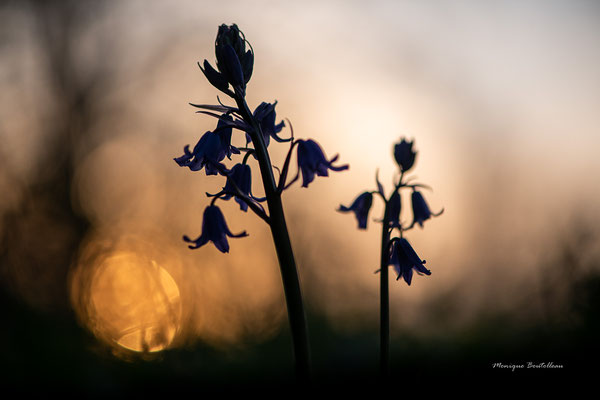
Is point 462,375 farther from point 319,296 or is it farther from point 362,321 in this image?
point 319,296

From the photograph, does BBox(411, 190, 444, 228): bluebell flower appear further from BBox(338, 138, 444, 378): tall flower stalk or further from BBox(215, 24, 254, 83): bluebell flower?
BBox(215, 24, 254, 83): bluebell flower

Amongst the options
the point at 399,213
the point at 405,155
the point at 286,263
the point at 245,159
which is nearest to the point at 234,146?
the point at 245,159

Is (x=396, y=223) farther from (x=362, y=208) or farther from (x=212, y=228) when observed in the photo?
(x=212, y=228)

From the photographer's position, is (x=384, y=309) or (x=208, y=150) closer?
(x=384, y=309)

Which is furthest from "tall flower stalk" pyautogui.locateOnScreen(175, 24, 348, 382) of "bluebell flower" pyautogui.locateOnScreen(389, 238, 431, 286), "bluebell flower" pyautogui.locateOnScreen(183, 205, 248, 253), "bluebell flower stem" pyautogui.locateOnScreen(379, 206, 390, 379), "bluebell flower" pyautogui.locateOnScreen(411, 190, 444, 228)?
"bluebell flower" pyautogui.locateOnScreen(411, 190, 444, 228)

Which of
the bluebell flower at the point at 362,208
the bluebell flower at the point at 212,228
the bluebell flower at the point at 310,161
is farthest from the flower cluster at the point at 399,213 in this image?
the bluebell flower at the point at 212,228

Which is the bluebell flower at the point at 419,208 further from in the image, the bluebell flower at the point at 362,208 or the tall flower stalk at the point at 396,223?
the bluebell flower at the point at 362,208

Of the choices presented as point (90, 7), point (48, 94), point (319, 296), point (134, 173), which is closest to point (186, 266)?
point (134, 173)
